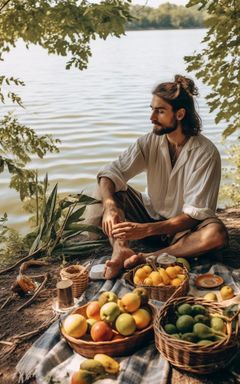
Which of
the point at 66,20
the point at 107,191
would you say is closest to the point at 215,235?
the point at 107,191

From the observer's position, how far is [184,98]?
3652 millimetres

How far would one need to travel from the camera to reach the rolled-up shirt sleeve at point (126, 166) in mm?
3707

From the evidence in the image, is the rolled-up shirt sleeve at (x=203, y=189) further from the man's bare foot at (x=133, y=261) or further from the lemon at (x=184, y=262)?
the man's bare foot at (x=133, y=261)

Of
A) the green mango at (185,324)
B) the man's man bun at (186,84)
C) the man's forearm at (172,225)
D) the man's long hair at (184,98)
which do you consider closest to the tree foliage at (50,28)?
the man's long hair at (184,98)

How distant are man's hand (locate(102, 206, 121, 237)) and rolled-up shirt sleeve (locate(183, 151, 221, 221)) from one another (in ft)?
→ 1.74

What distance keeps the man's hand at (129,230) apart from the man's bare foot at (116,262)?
0.12 m

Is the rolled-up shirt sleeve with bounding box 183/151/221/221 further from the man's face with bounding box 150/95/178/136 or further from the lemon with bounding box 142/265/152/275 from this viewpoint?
the lemon with bounding box 142/265/152/275

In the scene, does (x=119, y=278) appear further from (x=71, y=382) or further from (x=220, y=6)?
(x=220, y=6)

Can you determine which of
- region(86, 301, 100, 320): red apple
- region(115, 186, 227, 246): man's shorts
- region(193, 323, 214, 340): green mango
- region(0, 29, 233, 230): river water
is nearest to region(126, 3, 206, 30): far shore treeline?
region(0, 29, 233, 230): river water

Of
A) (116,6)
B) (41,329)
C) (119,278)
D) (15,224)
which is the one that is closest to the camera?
(41,329)

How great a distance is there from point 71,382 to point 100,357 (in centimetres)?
21

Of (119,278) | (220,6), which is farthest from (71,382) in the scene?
(220,6)

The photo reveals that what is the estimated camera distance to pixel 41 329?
9.10 feet

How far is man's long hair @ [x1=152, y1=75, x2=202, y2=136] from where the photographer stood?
360 centimetres
